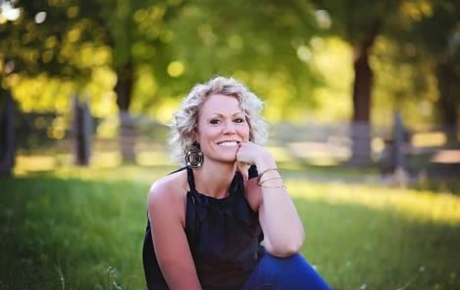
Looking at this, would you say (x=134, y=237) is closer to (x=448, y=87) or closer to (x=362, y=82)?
(x=362, y=82)

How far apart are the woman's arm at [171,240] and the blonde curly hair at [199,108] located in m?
0.33

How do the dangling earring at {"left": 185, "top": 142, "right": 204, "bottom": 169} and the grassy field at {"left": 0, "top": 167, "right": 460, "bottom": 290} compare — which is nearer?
the dangling earring at {"left": 185, "top": 142, "right": 204, "bottom": 169}

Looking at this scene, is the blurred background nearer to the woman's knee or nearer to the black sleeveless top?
the black sleeveless top

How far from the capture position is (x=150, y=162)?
55.1 ft

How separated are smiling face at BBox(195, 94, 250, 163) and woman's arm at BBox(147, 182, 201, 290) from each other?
31 cm

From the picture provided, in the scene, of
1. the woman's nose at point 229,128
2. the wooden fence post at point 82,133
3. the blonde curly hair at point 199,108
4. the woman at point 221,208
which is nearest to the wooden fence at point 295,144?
the wooden fence post at point 82,133

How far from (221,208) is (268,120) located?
1348 centimetres

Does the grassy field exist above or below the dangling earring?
below

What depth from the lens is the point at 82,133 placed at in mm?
13305

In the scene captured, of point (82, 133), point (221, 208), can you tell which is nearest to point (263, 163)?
point (221, 208)

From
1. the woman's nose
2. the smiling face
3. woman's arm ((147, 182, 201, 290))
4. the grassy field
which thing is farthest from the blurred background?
the woman's nose

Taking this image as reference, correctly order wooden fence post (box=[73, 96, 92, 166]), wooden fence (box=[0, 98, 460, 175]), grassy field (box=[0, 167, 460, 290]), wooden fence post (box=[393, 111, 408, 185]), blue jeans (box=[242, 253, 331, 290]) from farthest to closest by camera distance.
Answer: wooden fence post (box=[393, 111, 408, 185]) < wooden fence post (box=[73, 96, 92, 166]) < wooden fence (box=[0, 98, 460, 175]) < grassy field (box=[0, 167, 460, 290]) < blue jeans (box=[242, 253, 331, 290])

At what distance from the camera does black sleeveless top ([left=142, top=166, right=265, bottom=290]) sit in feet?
9.49

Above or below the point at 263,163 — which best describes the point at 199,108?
above
